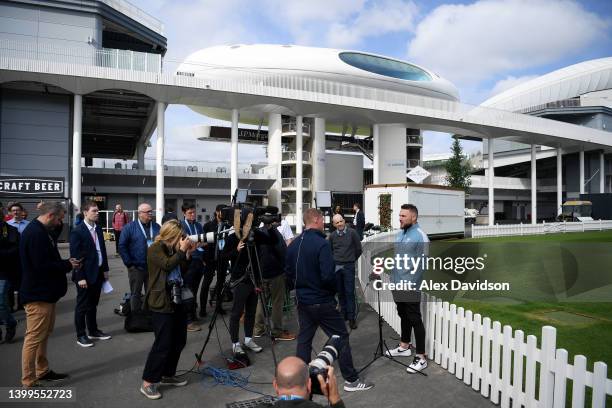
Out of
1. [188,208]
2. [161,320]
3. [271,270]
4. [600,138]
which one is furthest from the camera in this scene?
[600,138]

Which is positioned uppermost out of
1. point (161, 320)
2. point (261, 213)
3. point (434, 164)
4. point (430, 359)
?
point (434, 164)

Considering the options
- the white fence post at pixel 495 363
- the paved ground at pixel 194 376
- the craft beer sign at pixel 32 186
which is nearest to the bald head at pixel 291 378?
the paved ground at pixel 194 376

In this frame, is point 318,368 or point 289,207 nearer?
point 318,368

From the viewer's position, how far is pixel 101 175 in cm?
3038

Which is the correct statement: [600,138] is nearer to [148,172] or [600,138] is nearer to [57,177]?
[148,172]

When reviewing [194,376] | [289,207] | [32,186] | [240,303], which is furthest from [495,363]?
[289,207]

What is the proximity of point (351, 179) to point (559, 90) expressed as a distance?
2356 inches

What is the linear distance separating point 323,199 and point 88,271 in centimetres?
1116

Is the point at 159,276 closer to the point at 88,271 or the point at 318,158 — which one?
the point at 88,271

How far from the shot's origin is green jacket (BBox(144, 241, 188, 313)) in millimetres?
4371

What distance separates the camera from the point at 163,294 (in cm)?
440

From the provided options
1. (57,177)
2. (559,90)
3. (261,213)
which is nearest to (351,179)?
(57,177)

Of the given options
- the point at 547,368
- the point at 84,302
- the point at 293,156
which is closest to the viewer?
the point at 547,368

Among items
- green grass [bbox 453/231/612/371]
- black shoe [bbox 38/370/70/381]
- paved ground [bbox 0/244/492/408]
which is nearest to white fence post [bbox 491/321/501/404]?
paved ground [bbox 0/244/492/408]
